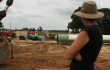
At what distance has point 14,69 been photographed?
538 cm

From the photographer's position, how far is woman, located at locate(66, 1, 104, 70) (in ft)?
4.77

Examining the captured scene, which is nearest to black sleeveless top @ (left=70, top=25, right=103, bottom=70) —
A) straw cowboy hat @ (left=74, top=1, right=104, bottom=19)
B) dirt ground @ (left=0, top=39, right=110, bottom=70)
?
straw cowboy hat @ (left=74, top=1, right=104, bottom=19)

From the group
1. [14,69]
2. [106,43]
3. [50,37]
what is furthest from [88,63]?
[50,37]

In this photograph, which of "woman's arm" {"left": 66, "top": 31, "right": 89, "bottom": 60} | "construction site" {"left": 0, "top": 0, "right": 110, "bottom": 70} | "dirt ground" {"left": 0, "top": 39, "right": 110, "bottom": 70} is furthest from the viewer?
"dirt ground" {"left": 0, "top": 39, "right": 110, "bottom": 70}

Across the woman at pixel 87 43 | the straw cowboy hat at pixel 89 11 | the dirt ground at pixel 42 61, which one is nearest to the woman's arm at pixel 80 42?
the woman at pixel 87 43

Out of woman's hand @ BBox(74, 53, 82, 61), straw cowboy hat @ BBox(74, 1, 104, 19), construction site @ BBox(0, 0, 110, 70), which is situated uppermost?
straw cowboy hat @ BBox(74, 1, 104, 19)

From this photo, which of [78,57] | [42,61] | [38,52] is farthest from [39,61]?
[78,57]

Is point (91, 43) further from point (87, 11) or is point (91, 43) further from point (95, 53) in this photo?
point (87, 11)

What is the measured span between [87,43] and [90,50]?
0.34ft

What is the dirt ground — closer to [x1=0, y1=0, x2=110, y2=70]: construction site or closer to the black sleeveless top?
[x1=0, y1=0, x2=110, y2=70]: construction site

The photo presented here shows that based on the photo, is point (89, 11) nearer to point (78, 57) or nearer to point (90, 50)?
point (90, 50)

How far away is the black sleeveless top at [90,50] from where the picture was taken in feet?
4.92

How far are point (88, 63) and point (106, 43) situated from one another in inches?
685

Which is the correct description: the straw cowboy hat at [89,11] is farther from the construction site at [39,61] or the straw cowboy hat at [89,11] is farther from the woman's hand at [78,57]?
the construction site at [39,61]
